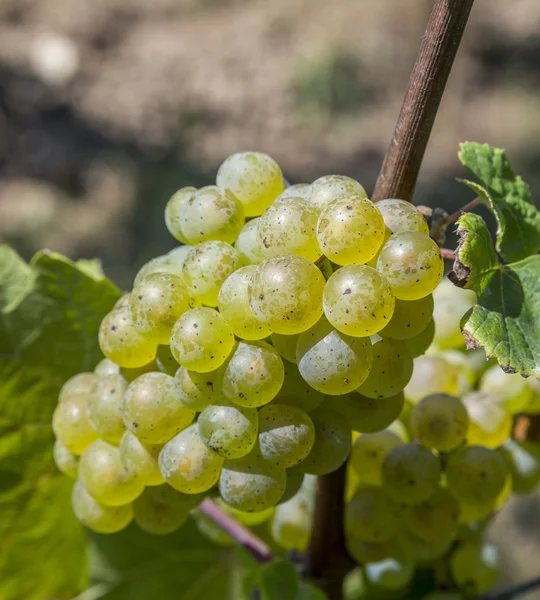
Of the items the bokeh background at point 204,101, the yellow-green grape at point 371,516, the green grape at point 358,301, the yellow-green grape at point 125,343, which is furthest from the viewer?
the bokeh background at point 204,101

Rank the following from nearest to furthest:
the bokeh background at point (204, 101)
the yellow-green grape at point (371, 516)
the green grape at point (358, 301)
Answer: the green grape at point (358, 301), the yellow-green grape at point (371, 516), the bokeh background at point (204, 101)

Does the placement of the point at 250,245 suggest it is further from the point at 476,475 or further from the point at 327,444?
the point at 476,475

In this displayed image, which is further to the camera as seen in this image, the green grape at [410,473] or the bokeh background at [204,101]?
the bokeh background at [204,101]

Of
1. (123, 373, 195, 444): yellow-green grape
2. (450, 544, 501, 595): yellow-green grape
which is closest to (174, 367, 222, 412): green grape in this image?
(123, 373, 195, 444): yellow-green grape

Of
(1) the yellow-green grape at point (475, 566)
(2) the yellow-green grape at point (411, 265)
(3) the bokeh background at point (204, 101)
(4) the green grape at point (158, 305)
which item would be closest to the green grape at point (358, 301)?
(2) the yellow-green grape at point (411, 265)

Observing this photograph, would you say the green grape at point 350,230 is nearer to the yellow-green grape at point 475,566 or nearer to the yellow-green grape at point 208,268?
the yellow-green grape at point 208,268

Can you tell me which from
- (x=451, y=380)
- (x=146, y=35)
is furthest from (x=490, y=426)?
(x=146, y=35)

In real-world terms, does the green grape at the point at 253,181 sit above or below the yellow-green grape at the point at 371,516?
above

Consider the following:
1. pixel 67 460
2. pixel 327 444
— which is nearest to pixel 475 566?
pixel 327 444

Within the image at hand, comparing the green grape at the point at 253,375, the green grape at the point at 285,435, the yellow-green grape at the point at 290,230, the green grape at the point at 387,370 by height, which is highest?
the yellow-green grape at the point at 290,230
